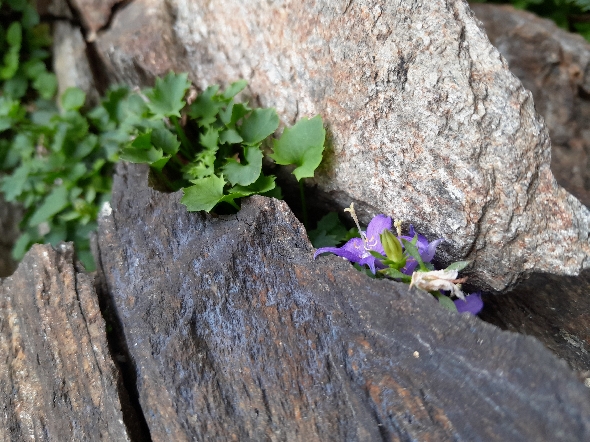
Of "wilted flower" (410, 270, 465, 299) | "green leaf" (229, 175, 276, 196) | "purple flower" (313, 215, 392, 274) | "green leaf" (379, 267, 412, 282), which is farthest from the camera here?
"green leaf" (229, 175, 276, 196)

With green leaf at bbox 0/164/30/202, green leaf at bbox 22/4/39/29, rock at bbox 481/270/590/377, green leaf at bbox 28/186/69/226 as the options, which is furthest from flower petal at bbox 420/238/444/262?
green leaf at bbox 22/4/39/29

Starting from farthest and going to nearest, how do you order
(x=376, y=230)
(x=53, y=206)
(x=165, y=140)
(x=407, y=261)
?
(x=53, y=206)
(x=165, y=140)
(x=376, y=230)
(x=407, y=261)

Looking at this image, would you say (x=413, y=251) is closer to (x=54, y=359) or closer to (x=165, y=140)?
(x=165, y=140)

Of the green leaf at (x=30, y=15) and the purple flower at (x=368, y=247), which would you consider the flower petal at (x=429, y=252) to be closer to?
the purple flower at (x=368, y=247)

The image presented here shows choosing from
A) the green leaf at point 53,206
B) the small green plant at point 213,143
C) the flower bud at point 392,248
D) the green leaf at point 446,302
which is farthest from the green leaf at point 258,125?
the green leaf at point 53,206

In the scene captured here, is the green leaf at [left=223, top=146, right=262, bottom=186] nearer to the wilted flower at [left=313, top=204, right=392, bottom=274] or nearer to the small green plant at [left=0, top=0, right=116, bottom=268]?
the wilted flower at [left=313, top=204, right=392, bottom=274]

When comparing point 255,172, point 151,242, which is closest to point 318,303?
point 255,172

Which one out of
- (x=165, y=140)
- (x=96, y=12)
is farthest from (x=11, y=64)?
(x=165, y=140)
